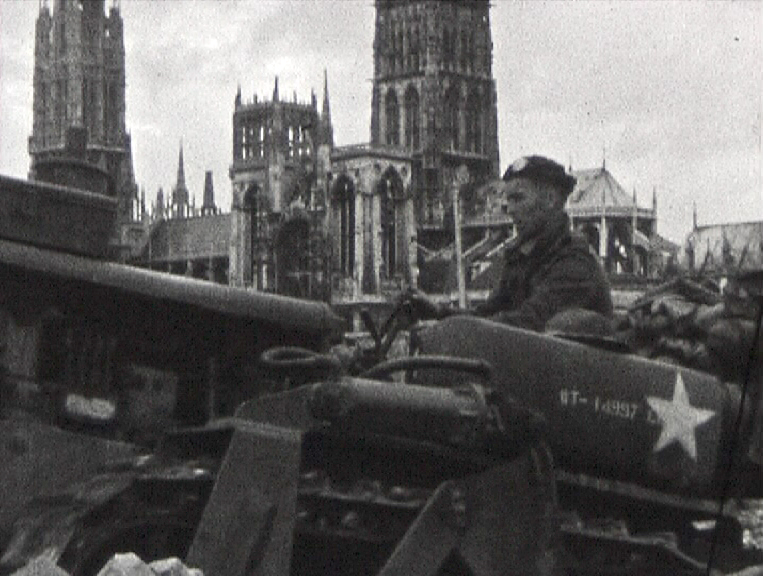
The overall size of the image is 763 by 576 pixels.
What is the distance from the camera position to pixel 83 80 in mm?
145500

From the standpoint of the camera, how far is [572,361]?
8.27 m

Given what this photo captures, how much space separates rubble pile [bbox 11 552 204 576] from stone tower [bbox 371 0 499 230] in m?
120

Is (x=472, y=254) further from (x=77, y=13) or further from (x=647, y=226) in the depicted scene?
(x=77, y=13)

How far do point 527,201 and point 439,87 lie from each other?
395ft

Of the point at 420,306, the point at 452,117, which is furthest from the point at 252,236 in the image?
the point at 420,306

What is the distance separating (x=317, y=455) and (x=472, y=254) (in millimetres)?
102306

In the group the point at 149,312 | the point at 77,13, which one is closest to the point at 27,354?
the point at 149,312

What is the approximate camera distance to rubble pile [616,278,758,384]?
28.9 ft

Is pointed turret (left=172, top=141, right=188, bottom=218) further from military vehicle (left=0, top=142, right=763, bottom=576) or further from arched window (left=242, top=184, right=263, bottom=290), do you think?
military vehicle (left=0, top=142, right=763, bottom=576)

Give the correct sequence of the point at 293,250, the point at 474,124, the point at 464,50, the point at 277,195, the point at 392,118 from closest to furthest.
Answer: the point at 293,250 < the point at 277,195 < the point at 392,118 < the point at 474,124 < the point at 464,50

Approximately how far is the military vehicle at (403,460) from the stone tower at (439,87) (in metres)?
118

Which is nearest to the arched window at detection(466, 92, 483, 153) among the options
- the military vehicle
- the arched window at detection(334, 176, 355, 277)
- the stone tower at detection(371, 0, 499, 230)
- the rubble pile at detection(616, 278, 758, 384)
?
the stone tower at detection(371, 0, 499, 230)

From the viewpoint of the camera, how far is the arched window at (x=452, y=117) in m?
128

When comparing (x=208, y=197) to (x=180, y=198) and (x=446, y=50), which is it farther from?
(x=446, y=50)
